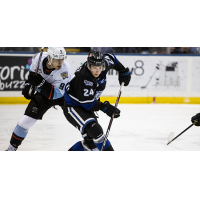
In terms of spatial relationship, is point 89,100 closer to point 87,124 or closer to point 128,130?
point 87,124

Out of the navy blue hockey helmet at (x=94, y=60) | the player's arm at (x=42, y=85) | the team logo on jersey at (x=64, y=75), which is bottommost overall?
the player's arm at (x=42, y=85)

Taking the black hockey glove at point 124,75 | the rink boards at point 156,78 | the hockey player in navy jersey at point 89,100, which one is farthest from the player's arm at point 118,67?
the rink boards at point 156,78

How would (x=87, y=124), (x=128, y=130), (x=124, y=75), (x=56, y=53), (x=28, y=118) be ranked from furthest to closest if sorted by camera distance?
(x=128, y=130) < (x=124, y=75) < (x=28, y=118) < (x=56, y=53) < (x=87, y=124)

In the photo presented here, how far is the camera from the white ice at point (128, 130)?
3.20 meters

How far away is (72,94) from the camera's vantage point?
241 cm

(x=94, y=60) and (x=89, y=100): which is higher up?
(x=94, y=60)

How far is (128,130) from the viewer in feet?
13.0

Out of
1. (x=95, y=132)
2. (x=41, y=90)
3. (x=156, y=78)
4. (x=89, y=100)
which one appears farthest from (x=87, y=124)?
(x=156, y=78)

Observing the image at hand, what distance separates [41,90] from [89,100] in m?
Result: 0.70

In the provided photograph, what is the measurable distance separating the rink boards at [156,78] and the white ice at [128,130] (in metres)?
0.48

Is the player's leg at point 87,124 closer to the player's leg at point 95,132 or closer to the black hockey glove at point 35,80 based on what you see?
the player's leg at point 95,132
